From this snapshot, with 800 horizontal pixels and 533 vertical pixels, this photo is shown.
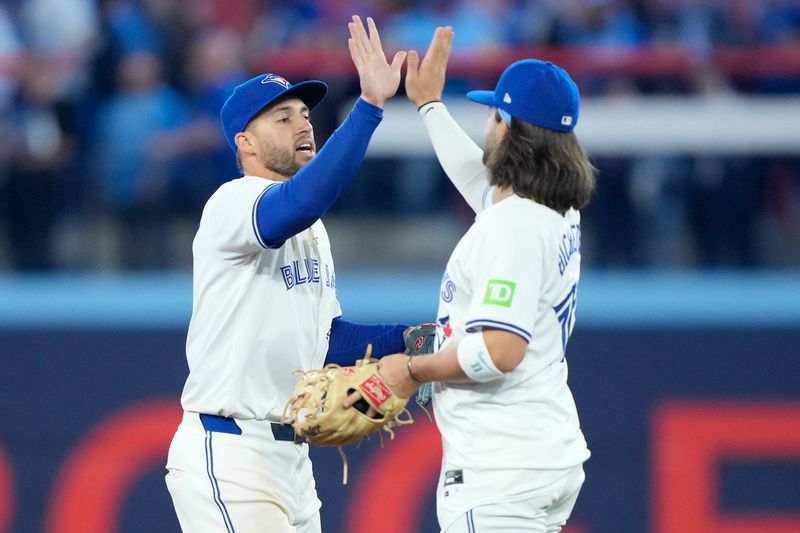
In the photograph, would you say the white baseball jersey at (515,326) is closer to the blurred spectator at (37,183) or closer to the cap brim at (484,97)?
the cap brim at (484,97)

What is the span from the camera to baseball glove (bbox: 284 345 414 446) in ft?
12.4

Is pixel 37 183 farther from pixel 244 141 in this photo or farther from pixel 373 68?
pixel 373 68

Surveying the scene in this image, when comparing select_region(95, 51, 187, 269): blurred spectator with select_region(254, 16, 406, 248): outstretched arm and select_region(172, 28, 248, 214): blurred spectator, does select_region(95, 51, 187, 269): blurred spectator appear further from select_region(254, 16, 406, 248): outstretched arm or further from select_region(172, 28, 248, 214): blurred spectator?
select_region(254, 16, 406, 248): outstretched arm

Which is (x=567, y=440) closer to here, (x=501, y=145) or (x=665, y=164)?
(x=501, y=145)

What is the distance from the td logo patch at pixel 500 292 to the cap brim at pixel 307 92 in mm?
1260

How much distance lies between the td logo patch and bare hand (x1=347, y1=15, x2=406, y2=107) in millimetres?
801

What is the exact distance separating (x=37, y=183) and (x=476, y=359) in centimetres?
422

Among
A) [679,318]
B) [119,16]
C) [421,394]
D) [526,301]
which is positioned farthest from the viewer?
[119,16]

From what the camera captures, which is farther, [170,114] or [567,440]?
[170,114]

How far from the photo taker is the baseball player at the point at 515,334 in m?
3.56

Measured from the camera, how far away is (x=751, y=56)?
7.16 meters

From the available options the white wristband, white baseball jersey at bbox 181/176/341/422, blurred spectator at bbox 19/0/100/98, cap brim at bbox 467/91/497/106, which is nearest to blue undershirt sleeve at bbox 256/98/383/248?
white baseball jersey at bbox 181/176/341/422

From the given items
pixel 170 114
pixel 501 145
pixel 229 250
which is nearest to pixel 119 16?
pixel 170 114

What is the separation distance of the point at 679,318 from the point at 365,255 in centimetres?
182
